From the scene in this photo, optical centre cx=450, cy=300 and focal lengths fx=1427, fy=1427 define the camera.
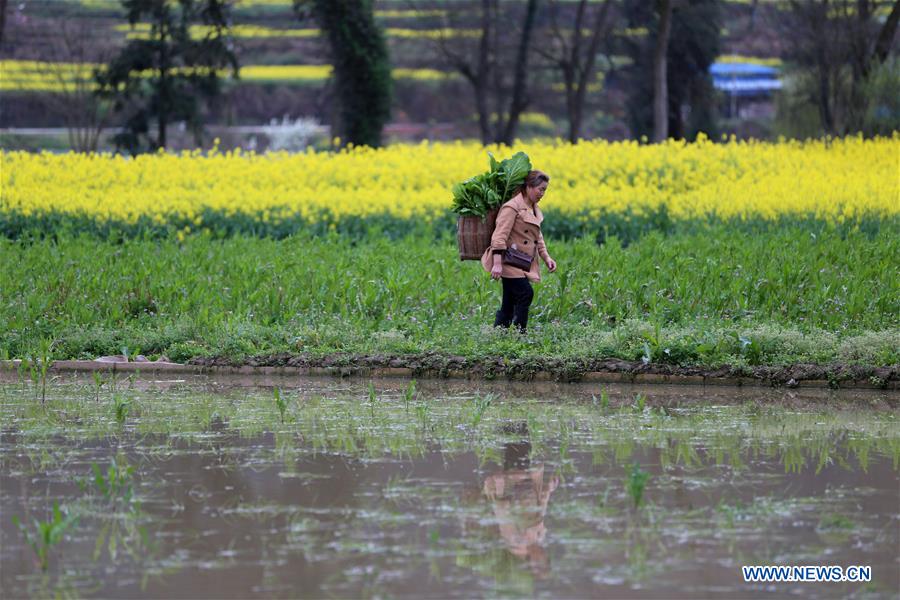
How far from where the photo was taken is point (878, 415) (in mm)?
9695

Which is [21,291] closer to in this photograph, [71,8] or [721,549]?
[721,549]

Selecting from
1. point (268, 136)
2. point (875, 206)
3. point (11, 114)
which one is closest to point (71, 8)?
point (11, 114)

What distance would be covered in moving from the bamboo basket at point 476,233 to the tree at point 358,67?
26.7m

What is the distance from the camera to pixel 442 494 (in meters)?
7.11

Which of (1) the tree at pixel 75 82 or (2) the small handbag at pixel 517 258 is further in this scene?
(1) the tree at pixel 75 82

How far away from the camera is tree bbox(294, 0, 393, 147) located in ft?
125

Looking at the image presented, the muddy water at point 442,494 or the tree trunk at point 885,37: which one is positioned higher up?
the tree trunk at point 885,37

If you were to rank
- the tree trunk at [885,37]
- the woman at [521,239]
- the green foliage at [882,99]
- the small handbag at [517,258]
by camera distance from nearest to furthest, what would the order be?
1. the woman at [521,239]
2. the small handbag at [517,258]
3. the green foliage at [882,99]
4. the tree trunk at [885,37]

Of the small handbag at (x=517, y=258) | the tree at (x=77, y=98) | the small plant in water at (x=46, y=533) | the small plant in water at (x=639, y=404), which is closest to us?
the small plant in water at (x=46, y=533)

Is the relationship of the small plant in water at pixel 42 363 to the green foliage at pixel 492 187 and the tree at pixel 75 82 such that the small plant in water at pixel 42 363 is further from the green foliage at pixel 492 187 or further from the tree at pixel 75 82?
the tree at pixel 75 82

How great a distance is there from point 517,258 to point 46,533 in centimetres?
638

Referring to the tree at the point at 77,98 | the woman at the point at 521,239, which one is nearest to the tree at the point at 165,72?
the tree at the point at 77,98

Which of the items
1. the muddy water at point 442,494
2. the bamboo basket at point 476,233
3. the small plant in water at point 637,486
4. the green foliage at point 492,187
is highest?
the green foliage at point 492,187

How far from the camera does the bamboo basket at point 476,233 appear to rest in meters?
12.1
